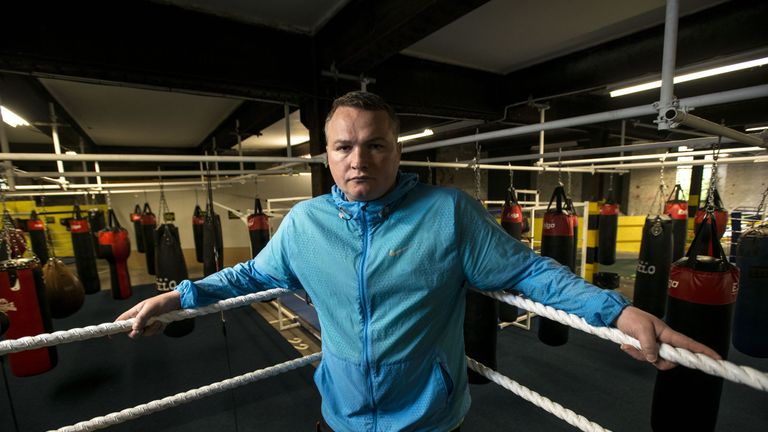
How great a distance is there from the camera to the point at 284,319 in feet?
16.9

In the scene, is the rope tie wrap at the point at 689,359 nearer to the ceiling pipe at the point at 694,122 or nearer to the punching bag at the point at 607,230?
the ceiling pipe at the point at 694,122

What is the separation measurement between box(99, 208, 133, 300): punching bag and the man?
4.85m

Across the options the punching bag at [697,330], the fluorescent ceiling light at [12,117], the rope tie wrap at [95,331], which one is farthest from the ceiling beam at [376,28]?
the fluorescent ceiling light at [12,117]

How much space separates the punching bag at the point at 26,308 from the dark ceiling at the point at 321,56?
1.37 meters

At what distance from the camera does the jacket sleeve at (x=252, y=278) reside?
1151 mm

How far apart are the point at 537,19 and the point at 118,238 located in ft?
19.1

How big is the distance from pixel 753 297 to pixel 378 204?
417 centimetres

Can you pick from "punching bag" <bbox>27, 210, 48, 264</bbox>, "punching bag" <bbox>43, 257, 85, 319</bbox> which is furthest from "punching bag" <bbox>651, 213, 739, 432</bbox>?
"punching bag" <bbox>27, 210, 48, 264</bbox>

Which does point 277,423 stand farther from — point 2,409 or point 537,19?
point 537,19

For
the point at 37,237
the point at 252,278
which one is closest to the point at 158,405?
the point at 252,278

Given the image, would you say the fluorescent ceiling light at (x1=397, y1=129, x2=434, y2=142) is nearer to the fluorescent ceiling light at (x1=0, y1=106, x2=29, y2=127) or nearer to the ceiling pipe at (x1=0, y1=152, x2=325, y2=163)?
the ceiling pipe at (x1=0, y1=152, x2=325, y2=163)

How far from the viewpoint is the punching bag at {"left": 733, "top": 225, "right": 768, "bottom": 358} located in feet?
10.2

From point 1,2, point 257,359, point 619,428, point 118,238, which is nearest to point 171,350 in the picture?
point 257,359

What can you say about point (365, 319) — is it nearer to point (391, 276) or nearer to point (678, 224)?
point (391, 276)
